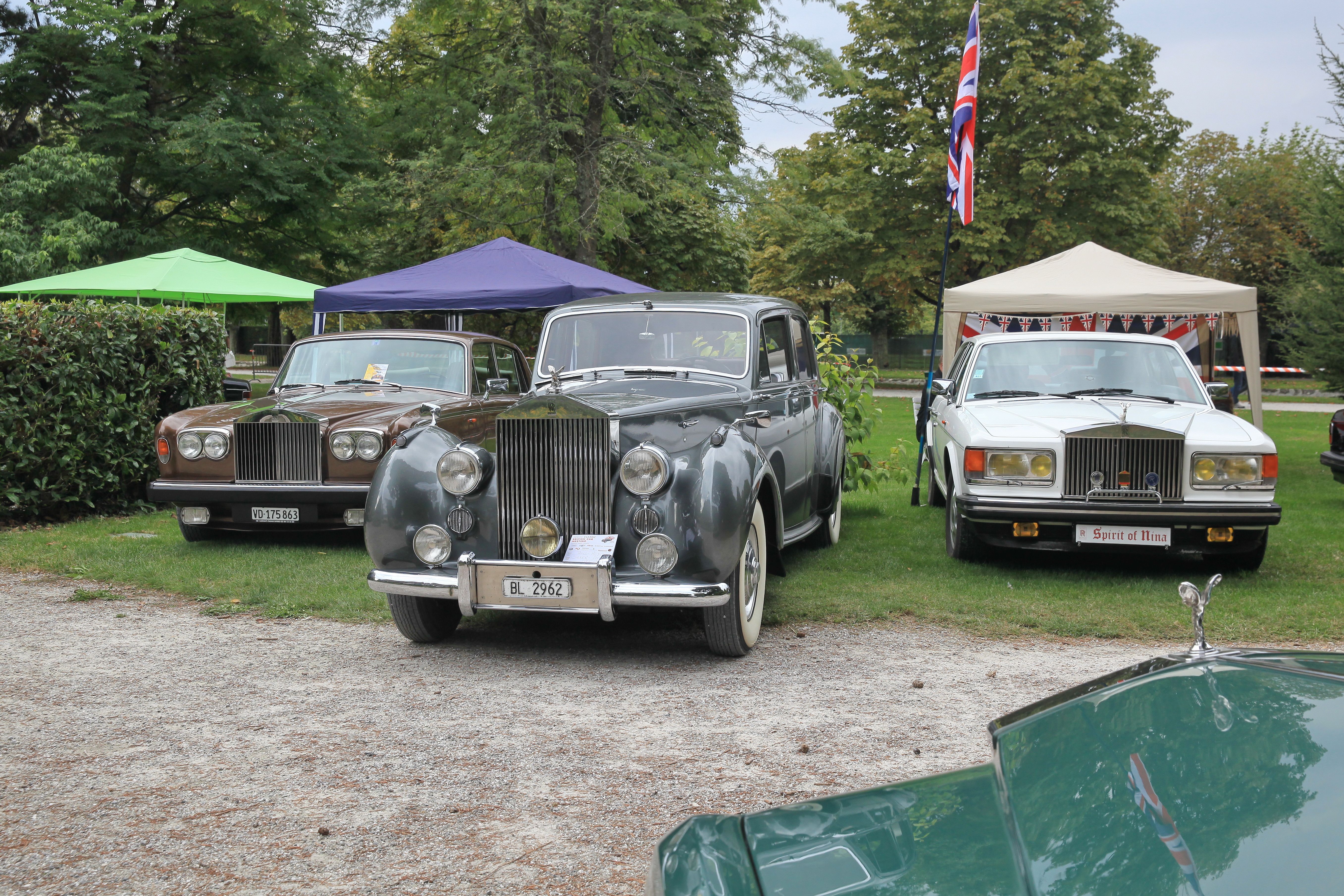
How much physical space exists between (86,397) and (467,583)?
672 centimetres

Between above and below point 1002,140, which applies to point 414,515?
below

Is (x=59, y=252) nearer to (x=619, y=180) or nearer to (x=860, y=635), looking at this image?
(x=619, y=180)

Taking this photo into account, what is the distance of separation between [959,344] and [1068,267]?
1.63 metres

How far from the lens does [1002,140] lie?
104ft

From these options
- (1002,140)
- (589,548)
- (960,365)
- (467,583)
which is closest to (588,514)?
(589,548)

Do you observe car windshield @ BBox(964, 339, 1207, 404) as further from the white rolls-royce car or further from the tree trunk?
the tree trunk

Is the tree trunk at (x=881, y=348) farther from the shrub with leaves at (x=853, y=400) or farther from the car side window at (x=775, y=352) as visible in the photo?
the car side window at (x=775, y=352)

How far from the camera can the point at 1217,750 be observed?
1731mm

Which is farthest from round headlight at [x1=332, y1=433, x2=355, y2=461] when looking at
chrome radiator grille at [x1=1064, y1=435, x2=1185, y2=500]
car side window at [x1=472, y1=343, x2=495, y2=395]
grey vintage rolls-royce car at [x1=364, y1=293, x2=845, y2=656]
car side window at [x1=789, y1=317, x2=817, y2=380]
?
chrome radiator grille at [x1=1064, y1=435, x2=1185, y2=500]

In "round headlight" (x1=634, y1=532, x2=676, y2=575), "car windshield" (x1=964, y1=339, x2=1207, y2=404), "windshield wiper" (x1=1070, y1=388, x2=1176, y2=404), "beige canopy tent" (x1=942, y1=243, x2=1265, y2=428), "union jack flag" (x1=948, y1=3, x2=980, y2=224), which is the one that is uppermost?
"union jack flag" (x1=948, y1=3, x2=980, y2=224)

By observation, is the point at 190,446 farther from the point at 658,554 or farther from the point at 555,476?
the point at 658,554

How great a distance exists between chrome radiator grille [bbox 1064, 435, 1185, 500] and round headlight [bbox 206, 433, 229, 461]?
21.0 feet

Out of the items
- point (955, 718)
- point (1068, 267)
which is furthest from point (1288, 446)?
point (955, 718)

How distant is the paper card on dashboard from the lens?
552 cm
